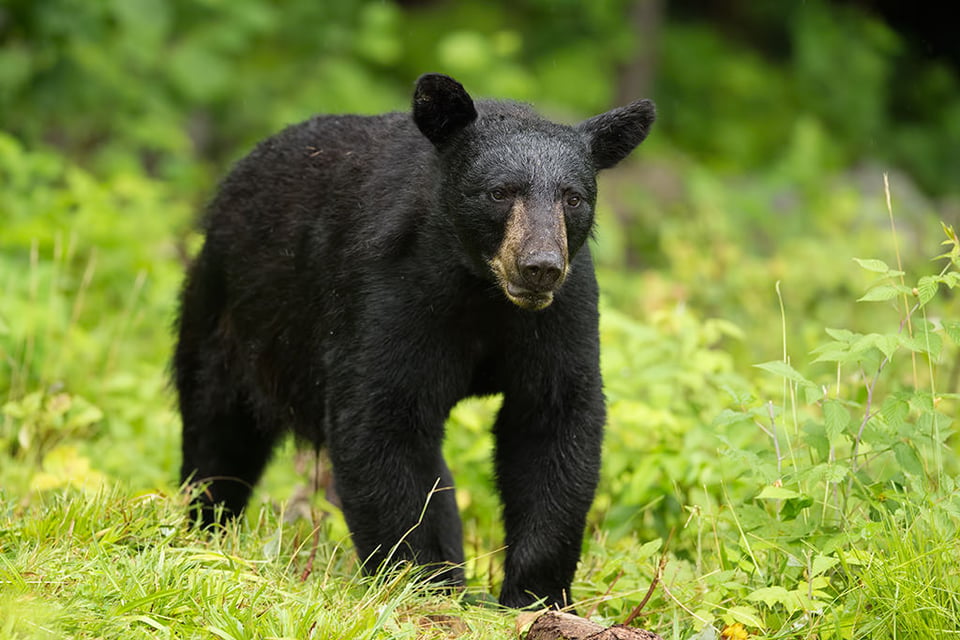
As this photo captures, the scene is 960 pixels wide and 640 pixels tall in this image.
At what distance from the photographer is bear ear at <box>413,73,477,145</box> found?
13.1 feet

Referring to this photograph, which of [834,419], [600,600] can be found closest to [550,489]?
[600,600]

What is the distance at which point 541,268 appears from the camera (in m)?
3.69

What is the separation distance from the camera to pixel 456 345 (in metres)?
4.10

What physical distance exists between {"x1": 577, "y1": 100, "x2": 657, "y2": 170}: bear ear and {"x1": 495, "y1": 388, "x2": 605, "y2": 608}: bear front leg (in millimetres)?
857

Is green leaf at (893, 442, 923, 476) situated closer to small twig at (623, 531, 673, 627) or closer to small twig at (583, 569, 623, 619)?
small twig at (623, 531, 673, 627)

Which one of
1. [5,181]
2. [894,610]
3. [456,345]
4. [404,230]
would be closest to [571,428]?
[456,345]

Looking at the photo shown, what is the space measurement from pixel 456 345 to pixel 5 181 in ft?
21.0

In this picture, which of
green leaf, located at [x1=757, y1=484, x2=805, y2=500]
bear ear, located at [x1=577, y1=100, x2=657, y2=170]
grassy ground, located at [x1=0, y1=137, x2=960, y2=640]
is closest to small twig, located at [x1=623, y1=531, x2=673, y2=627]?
grassy ground, located at [x1=0, y1=137, x2=960, y2=640]

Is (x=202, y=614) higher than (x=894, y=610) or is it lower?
higher

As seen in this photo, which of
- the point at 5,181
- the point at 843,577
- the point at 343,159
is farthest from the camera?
the point at 5,181

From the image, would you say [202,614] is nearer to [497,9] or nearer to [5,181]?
[5,181]

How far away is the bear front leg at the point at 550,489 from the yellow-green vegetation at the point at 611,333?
0.19 meters

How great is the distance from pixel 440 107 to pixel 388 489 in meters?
1.31

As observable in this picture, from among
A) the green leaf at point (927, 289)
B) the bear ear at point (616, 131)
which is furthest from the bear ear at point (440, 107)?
the green leaf at point (927, 289)
